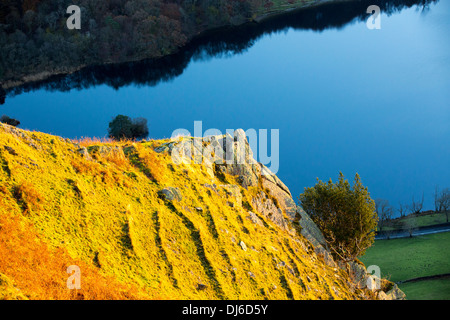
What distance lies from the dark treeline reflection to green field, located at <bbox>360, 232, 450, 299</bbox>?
6752cm

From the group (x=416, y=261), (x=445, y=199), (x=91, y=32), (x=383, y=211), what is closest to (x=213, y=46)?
(x=91, y=32)

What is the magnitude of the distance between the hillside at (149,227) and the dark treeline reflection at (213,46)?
90020 mm

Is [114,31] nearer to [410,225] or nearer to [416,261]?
[410,225]

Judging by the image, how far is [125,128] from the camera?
80375 millimetres

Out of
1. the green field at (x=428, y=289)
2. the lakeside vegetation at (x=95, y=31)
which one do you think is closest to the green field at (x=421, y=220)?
the green field at (x=428, y=289)

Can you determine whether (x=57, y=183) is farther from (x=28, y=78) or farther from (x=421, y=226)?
(x=28, y=78)

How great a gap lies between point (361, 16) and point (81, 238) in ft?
465

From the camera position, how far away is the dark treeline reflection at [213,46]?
389ft

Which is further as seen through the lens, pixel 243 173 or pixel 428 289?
pixel 428 289

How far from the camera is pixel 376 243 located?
7581 cm

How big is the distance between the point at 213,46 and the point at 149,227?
4620 inches

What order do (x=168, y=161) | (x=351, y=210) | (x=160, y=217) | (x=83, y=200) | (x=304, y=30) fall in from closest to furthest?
(x=83, y=200) → (x=160, y=217) → (x=168, y=161) → (x=351, y=210) → (x=304, y=30)

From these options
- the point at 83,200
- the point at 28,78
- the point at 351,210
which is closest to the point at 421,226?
the point at 351,210

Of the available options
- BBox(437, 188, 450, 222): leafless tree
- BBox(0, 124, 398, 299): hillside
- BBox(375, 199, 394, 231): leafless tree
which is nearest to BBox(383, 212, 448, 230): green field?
BBox(375, 199, 394, 231): leafless tree
